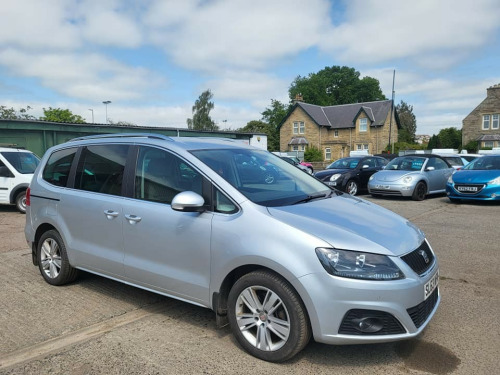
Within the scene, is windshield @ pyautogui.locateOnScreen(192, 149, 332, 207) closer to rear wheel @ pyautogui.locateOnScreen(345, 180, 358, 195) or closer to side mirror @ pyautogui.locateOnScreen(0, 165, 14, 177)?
side mirror @ pyautogui.locateOnScreen(0, 165, 14, 177)

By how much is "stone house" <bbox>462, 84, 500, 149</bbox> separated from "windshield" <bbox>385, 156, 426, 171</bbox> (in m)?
40.5

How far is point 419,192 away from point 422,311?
1035 cm

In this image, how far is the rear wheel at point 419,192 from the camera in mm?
12484

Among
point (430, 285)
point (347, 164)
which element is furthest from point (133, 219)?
point (347, 164)

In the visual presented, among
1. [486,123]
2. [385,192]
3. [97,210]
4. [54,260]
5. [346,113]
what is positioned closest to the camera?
[97,210]

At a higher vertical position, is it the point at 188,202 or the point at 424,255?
the point at 188,202

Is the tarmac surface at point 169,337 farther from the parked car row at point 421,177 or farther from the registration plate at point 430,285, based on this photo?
the parked car row at point 421,177

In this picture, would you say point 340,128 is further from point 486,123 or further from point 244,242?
point 244,242

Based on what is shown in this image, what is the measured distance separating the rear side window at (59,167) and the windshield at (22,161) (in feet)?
23.9

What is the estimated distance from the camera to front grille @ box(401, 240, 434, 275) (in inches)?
120

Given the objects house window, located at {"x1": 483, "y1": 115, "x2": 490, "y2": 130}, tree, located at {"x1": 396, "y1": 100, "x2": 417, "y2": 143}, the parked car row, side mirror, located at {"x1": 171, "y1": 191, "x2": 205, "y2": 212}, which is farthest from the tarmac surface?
tree, located at {"x1": 396, "y1": 100, "x2": 417, "y2": 143}

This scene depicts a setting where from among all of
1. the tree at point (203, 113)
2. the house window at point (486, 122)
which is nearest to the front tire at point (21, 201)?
the house window at point (486, 122)

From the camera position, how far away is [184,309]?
4.19 meters

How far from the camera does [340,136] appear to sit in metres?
55.7
